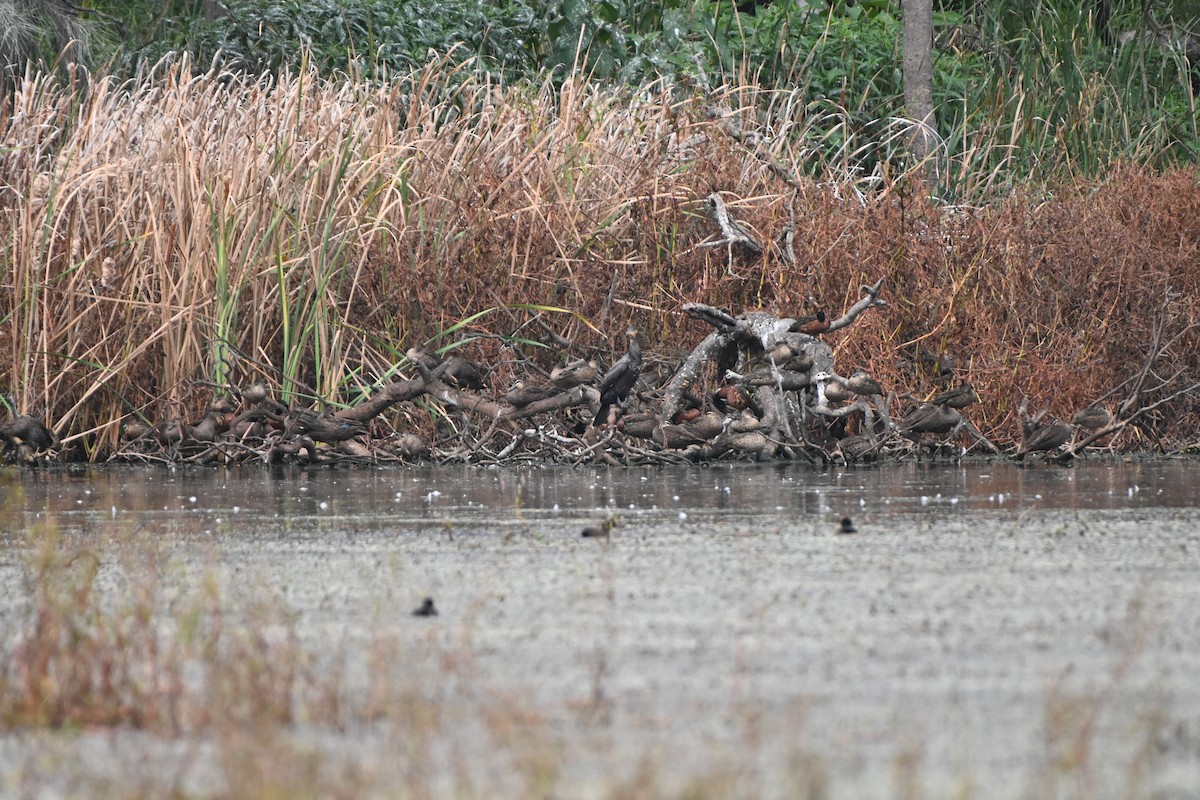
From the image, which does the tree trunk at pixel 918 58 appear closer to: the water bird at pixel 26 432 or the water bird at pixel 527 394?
the water bird at pixel 527 394

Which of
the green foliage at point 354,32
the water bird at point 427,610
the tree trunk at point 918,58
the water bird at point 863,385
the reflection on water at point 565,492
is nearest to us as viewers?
the water bird at point 427,610

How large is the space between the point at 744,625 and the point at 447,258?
19.2 ft

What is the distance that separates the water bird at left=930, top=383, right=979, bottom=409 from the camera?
28.2 feet

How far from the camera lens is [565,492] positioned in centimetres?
710

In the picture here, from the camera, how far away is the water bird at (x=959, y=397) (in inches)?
339

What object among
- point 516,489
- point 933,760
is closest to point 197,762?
point 933,760

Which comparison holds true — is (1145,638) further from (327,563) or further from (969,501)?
(969,501)

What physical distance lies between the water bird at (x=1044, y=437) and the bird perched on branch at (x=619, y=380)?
1860 mm

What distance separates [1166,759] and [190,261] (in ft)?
23.1

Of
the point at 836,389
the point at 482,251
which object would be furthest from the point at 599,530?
the point at 482,251

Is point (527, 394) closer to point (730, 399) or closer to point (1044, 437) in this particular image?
point (730, 399)

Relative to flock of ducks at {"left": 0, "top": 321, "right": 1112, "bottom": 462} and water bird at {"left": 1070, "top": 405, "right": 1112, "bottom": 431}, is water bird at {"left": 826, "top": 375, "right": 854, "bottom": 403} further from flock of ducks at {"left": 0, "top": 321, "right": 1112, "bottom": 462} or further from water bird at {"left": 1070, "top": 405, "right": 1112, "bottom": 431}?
water bird at {"left": 1070, "top": 405, "right": 1112, "bottom": 431}

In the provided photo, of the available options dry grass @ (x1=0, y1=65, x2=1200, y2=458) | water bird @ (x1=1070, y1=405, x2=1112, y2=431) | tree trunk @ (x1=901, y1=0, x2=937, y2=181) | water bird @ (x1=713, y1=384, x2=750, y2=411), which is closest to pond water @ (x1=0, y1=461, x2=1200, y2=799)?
water bird @ (x1=1070, y1=405, x2=1112, y2=431)

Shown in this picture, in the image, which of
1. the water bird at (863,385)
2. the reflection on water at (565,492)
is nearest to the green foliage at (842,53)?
the water bird at (863,385)
